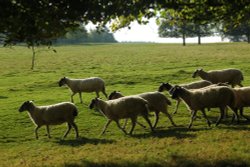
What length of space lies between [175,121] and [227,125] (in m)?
2.93

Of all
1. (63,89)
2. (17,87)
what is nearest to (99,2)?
(63,89)

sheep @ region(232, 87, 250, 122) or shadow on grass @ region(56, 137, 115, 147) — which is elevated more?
sheep @ region(232, 87, 250, 122)

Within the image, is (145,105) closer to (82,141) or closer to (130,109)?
(130,109)

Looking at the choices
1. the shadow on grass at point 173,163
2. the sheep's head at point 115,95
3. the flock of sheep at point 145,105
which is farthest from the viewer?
the sheep's head at point 115,95

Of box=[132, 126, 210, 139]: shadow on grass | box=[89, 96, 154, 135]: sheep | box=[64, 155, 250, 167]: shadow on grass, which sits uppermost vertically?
box=[89, 96, 154, 135]: sheep

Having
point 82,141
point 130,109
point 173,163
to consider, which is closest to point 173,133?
point 130,109

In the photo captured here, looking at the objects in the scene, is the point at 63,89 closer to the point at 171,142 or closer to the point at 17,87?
the point at 17,87

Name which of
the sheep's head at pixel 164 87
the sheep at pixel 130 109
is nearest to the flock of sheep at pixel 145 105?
the sheep at pixel 130 109

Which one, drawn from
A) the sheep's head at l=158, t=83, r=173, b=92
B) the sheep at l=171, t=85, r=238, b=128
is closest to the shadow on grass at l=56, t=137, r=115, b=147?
the sheep at l=171, t=85, r=238, b=128

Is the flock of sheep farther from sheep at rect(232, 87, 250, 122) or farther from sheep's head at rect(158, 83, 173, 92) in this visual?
sheep's head at rect(158, 83, 173, 92)

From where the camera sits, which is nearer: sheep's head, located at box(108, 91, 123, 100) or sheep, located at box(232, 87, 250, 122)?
sheep, located at box(232, 87, 250, 122)

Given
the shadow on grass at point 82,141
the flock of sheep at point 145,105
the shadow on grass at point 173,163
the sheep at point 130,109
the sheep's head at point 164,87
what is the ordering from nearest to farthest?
the shadow on grass at point 173,163
the shadow on grass at point 82,141
the sheep at point 130,109
the flock of sheep at point 145,105
the sheep's head at point 164,87

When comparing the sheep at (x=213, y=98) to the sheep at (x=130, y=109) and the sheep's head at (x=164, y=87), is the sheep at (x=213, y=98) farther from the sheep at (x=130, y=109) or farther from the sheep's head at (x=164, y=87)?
the sheep's head at (x=164, y=87)

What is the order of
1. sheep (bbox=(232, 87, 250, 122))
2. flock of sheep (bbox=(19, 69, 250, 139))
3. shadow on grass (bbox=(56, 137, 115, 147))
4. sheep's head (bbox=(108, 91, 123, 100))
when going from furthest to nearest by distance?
1. sheep's head (bbox=(108, 91, 123, 100))
2. sheep (bbox=(232, 87, 250, 122))
3. flock of sheep (bbox=(19, 69, 250, 139))
4. shadow on grass (bbox=(56, 137, 115, 147))
